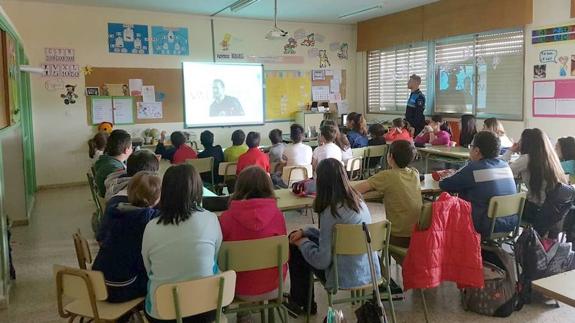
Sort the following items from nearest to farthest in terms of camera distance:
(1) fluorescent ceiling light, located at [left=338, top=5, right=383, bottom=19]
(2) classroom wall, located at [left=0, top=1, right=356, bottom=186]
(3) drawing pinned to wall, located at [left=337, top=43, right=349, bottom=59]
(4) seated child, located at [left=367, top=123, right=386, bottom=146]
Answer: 1. (4) seated child, located at [left=367, top=123, right=386, bottom=146]
2. (2) classroom wall, located at [left=0, top=1, right=356, bottom=186]
3. (1) fluorescent ceiling light, located at [left=338, top=5, right=383, bottom=19]
4. (3) drawing pinned to wall, located at [left=337, top=43, right=349, bottom=59]

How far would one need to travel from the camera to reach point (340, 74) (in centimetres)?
1012

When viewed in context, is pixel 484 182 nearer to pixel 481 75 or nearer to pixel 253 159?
pixel 253 159

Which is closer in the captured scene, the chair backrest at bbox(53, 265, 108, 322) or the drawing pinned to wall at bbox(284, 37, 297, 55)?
the chair backrest at bbox(53, 265, 108, 322)

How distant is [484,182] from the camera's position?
333cm

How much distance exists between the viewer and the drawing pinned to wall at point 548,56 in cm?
633

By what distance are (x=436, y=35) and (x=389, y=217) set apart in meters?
5.79

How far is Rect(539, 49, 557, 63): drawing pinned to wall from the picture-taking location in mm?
6332

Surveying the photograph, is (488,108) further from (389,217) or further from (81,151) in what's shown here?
(81,151)

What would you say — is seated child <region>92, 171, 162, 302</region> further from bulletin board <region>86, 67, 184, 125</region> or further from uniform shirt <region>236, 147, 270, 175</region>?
bulletin board <region>86, 67, 184, 125</region>

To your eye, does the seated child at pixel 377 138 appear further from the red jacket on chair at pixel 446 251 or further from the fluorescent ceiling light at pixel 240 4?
the red jacket on chair at pixel 446 251

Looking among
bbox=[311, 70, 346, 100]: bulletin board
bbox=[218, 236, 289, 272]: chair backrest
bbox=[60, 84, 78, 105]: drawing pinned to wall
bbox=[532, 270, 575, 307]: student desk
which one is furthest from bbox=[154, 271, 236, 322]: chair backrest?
bbox=[311, 70, 346, 100]: bulletin board

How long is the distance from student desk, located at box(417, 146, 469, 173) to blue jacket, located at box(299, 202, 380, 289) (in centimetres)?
370

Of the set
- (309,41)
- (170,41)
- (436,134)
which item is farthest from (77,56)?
(436,134)

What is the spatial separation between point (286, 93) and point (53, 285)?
6522mm
